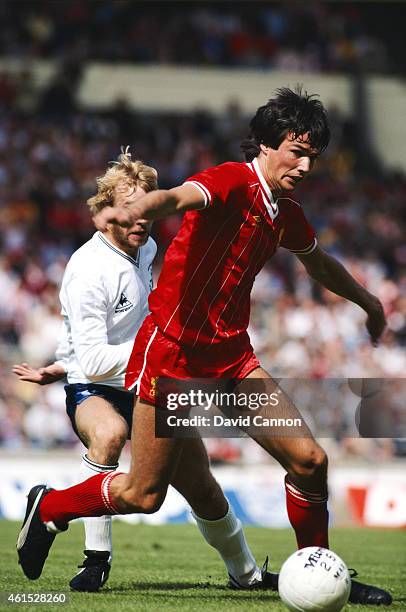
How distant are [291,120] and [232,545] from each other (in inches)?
95.2

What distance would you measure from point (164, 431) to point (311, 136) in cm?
167

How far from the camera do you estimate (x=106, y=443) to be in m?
6.14

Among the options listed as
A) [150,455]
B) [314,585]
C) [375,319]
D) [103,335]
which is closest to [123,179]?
[103,335]

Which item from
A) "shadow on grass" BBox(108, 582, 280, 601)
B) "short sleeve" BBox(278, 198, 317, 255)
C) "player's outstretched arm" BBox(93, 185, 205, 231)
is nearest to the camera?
"player's outstretched arm" BBox(93, 185, 205, 231)

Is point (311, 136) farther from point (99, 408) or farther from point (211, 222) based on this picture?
point (99, 408)

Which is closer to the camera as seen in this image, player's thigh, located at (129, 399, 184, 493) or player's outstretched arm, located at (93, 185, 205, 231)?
player's outstretched arm, located at (93, 185, 205, 231)

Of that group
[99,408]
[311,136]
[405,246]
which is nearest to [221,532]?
[99,408]

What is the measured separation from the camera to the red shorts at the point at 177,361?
220 inches

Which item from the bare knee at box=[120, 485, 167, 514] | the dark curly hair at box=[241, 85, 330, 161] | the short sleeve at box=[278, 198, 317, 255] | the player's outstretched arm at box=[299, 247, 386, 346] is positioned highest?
the dark curly hair at box=[241, 85, 330, 161]

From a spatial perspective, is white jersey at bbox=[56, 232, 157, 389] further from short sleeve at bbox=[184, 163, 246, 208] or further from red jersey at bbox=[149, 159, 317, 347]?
short sleeve at bbox=[184, 163, 246, 208]

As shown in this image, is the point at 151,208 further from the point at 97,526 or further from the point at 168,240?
the point at 168,240

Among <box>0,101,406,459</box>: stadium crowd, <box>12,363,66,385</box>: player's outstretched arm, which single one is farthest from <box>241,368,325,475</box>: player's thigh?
<box>0,101,406,459</box>: stadium crowd

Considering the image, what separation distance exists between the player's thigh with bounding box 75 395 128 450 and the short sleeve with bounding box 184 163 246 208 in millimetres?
1580

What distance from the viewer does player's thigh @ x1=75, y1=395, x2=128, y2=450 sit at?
616 centimetres
